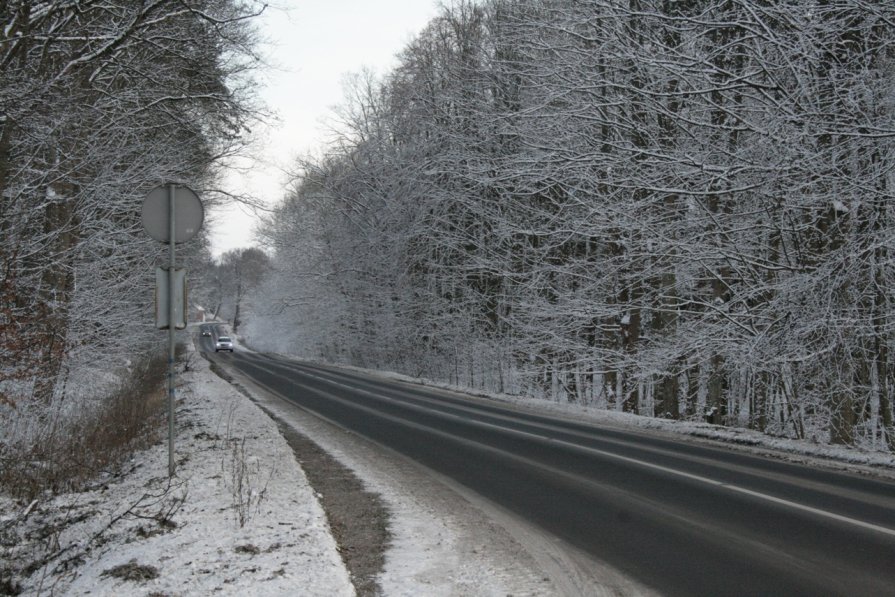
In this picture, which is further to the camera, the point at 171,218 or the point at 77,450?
the point at 77,450

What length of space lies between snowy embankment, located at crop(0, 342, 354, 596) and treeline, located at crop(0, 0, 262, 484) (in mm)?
2759

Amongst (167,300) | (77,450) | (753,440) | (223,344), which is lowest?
(753,440)

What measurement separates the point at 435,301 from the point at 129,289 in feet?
50.6

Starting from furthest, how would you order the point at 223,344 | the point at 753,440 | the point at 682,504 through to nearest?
1. the point at 223,344
2. the point at 753,440
3. the point at 682,504

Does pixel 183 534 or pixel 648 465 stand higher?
pixel 183 534

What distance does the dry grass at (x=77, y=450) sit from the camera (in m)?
8.33

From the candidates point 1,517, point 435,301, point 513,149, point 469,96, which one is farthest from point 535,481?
point 435,301

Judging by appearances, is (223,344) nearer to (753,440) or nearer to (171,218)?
(753,440)

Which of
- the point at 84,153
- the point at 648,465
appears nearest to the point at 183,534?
the point at 648,465

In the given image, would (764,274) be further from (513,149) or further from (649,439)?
(513,149)

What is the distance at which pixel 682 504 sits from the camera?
6.92 metres

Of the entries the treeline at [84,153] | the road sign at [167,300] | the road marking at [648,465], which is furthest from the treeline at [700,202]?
the road sign at [167,300]

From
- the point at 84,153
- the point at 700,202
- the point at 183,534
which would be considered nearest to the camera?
the point at 183,534

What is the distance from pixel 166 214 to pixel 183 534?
3532 mm
